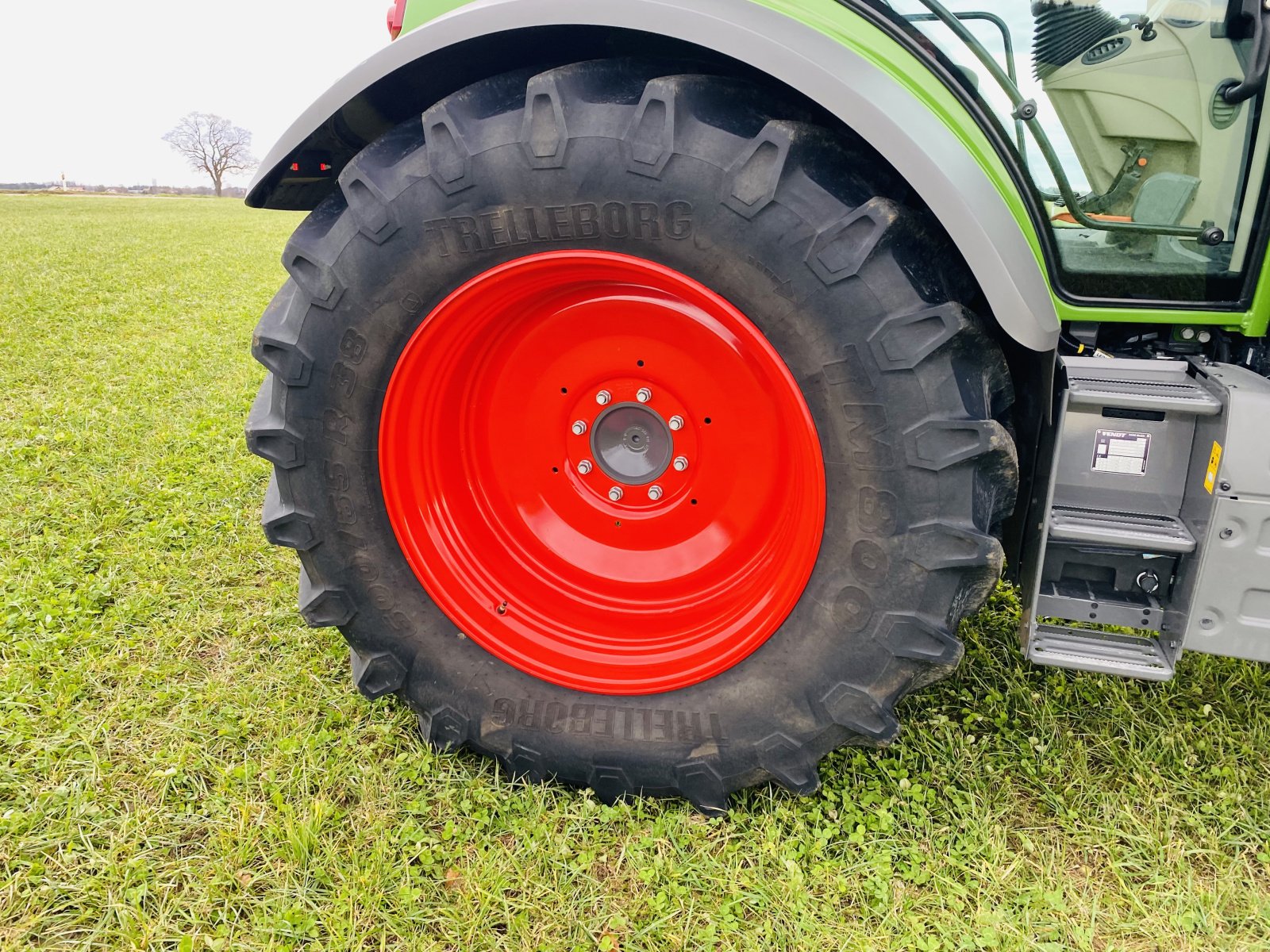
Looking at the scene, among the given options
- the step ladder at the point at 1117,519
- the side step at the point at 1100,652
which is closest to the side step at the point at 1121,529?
the step ladder at the point at 1117,519

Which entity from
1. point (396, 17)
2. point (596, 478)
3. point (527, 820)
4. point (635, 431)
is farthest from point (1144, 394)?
point (396, 17)

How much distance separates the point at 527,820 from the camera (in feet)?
6.42

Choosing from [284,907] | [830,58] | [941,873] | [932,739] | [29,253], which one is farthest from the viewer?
[29,253]

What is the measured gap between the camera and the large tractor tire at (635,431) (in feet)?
5.26

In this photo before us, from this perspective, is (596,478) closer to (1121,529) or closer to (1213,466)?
(1121,529)

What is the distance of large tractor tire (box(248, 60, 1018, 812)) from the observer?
160 centimetres

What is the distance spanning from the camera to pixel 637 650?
6.71ft

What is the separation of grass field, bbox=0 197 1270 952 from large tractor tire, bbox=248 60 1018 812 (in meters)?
0.16

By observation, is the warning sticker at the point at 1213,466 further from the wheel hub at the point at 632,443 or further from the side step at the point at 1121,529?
the wheel hub at the point at 632,443

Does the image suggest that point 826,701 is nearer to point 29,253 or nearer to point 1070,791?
point 1070,791

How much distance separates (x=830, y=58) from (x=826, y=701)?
1243 mm

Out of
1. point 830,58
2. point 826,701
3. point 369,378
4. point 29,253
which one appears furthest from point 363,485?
point 29,253

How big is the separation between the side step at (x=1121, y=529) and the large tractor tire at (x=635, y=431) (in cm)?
18

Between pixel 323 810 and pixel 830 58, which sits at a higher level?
pixel 830 58
